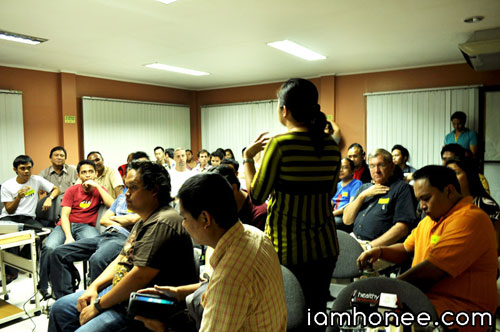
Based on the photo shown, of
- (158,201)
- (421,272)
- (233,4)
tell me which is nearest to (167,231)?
(158,201)

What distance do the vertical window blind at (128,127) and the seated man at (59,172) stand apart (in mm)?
1600

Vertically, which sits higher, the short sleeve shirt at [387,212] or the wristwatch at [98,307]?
the short sleeve shirt at [387,212]

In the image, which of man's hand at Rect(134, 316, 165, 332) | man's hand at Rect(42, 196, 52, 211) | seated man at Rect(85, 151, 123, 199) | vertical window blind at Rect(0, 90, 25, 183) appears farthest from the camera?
vertical window blind at Rect(0, 90, 25, 183)

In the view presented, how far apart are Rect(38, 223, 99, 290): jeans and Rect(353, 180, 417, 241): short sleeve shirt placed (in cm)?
255

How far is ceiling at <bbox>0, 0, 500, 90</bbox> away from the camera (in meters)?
3.54

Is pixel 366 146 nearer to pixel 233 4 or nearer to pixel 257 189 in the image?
pixel 233 4

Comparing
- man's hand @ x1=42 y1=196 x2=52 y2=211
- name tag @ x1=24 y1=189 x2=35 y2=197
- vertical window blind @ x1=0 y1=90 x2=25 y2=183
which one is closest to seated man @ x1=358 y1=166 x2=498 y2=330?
man's hand @ x1=42 y1=196 x2=52 y2=211

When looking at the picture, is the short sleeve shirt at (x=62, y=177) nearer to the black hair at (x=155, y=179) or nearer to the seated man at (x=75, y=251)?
the seated man at (x=75, y=251)

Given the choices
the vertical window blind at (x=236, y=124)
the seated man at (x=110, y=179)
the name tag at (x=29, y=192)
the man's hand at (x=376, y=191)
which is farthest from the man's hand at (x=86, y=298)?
the vertical window blind at (x=236, y=124)

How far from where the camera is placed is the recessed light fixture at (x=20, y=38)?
4.31 metres

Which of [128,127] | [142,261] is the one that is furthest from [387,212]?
[128,127]

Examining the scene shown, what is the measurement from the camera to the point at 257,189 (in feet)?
5.14

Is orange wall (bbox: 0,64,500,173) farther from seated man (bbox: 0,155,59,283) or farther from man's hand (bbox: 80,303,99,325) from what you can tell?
man's hand (bbox: 80,303,99,325)

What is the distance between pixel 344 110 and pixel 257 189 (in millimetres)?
6347
